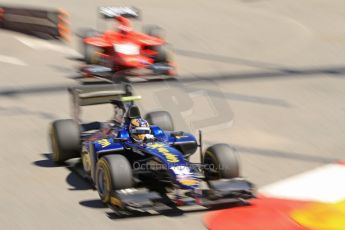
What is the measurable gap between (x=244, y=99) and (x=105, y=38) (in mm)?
4361

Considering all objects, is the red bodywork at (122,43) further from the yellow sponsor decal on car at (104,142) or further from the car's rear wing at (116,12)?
the yellow sponsor decal on car at (104,142)

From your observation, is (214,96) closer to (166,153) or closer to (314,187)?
(314,187)

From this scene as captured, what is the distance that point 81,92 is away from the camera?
1315 centimetres

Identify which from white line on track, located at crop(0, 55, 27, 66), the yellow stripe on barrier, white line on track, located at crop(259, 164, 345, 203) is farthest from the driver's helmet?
white line on track, located at crop(0, 55, 27, 66)

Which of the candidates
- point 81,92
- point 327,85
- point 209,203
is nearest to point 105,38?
point 327,85

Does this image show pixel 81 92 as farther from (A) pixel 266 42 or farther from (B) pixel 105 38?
(A) pixel 266 42

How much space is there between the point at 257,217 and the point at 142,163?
1944mm

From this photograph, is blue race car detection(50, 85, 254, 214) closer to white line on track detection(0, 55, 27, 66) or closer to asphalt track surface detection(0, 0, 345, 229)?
asphalt track surface detection(0, 0, 345, 229)

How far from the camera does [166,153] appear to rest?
37.1ft

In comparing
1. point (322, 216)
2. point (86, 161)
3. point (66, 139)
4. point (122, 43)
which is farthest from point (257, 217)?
point (122, 43)

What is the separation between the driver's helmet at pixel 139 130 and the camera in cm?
1178

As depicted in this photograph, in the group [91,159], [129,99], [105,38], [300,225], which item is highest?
[105,38]

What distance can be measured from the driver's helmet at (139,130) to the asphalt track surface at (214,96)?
1093mm

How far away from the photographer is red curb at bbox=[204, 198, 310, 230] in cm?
1046
